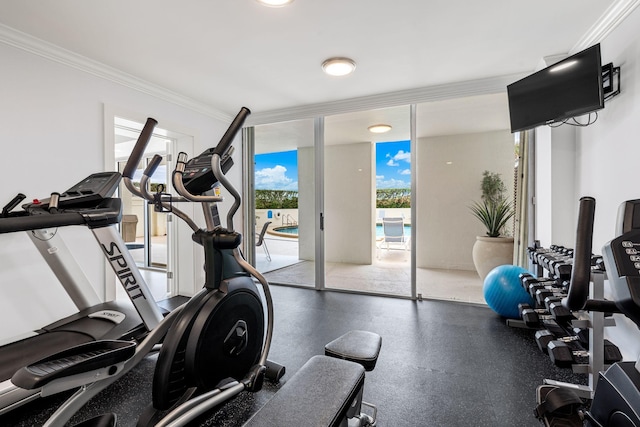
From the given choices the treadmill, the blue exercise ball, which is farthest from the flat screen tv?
the treadmill

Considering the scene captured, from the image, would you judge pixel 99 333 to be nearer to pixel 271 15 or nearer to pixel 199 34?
pixel 199 34

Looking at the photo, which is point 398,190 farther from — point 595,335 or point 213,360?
point 213,360

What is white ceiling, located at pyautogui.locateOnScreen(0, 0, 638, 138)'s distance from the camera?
2166 mm

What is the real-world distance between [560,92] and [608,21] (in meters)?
0.55

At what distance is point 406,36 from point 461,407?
107 inches

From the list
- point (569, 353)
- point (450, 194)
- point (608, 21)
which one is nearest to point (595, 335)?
point (569, 353)

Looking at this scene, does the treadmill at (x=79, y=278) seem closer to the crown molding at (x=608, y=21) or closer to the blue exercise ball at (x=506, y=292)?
the blue exercise ball at (x=506, y=292)

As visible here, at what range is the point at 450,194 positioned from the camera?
13.1 feet

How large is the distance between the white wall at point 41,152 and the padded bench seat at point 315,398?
2.67m

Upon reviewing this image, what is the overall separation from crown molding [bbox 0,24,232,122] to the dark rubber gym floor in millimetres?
2659

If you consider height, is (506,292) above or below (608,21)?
below

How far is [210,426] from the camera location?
1.69m

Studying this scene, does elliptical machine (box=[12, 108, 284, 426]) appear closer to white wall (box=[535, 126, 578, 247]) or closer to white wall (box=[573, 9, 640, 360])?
white wall (box=[573, 9, 640, 360])

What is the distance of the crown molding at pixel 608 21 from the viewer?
82.2 inches
